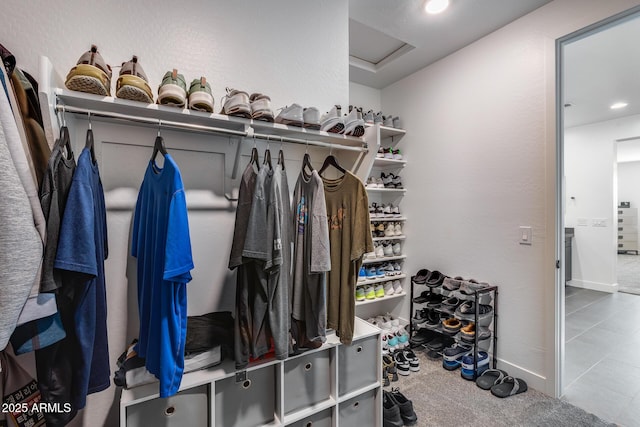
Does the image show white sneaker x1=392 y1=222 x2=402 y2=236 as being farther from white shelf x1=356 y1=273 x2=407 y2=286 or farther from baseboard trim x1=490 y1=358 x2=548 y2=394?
baseboard trim x1=490 y1=358 x2=548 y2=394

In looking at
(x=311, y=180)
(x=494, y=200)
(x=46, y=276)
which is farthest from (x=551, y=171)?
(x=46, y=276)

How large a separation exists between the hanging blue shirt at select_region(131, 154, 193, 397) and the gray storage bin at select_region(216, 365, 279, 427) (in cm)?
28

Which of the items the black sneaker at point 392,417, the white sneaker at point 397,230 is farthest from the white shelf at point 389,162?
the black sneaker at point 392,417

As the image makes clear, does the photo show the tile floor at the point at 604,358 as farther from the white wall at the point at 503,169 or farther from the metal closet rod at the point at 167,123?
the metal closet rod at the point at 167,123

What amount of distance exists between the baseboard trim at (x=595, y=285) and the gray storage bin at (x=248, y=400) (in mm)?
5627

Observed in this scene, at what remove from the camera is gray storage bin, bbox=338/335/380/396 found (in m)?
1.45

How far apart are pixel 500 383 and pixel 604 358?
3.95 ft

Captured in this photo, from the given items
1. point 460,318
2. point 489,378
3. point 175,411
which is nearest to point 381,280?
point 460,318

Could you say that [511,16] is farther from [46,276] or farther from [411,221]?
[46,276]

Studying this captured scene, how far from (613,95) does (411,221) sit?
10.6ft

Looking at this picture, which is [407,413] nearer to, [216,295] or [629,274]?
[216,295]

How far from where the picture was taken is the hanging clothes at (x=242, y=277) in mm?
1165

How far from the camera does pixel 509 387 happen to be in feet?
6.38

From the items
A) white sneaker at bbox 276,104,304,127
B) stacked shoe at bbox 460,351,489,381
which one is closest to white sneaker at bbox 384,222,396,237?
stacked shoe at bbox 460,351,489,381
